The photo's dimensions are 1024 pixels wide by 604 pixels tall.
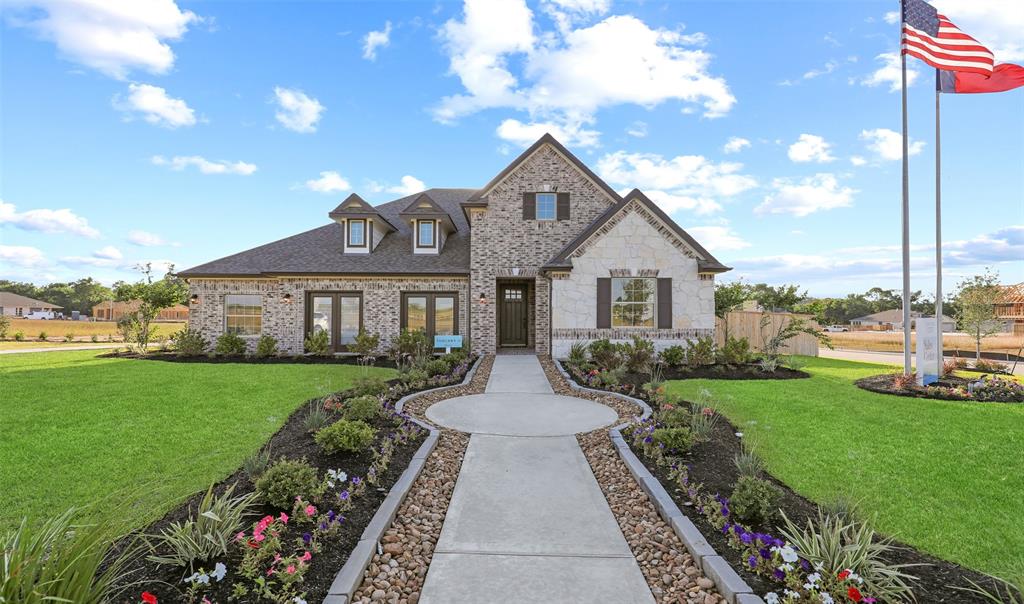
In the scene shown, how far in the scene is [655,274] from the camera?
1505cm

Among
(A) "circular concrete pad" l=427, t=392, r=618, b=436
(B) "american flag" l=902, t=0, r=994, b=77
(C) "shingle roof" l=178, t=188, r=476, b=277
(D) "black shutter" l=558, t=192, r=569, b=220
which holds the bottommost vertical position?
(A) "circular concrete pad" l=427, t=392, r=618, b=436

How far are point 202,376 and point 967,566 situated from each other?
45.5 ft

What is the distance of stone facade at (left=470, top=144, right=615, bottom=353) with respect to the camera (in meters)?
16.6

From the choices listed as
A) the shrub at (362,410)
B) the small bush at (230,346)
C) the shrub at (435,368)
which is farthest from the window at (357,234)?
the shrub at (362,410)

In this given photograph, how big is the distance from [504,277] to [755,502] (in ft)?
43.3

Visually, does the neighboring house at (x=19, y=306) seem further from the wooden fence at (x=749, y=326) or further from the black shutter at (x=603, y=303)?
the wooden fence at (x=749, y=326)

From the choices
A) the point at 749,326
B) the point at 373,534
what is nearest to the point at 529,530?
the point at 373,534

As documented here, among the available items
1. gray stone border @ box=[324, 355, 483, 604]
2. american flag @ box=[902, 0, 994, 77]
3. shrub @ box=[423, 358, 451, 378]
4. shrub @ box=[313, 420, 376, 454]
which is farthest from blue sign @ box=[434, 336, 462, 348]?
american flag @ box=[902, 0, 994, 77]

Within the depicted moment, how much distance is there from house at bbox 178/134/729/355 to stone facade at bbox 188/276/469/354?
1.5 inches

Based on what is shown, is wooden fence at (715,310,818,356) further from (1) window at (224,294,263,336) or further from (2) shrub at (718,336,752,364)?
(1) window at (224,294,263,336)

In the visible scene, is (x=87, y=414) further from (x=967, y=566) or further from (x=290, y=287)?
(x=967, y=566)

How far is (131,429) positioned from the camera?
6.88 metres

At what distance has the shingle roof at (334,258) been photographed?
1683 cm

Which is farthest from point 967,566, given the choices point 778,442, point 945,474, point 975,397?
point 975,397
